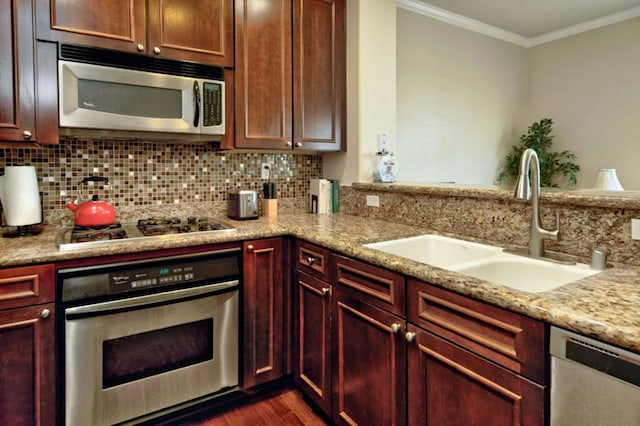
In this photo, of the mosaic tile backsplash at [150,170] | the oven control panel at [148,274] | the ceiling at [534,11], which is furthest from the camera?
the ceiling at [534,11]

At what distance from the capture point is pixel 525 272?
1.47 metres

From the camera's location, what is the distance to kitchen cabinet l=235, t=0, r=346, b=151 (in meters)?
2.22

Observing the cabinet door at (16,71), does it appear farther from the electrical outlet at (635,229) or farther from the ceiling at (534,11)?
the ceiling at (534,11)

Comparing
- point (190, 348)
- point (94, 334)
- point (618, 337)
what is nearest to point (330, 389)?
point (190, 348)

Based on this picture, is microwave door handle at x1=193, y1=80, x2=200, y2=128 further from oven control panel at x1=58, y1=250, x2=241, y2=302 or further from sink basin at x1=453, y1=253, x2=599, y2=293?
sink basin at x1=453, y1=253, x2=599, y2=293

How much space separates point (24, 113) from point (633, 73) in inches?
191

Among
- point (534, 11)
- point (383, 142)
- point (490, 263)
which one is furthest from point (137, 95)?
point (534, 11)

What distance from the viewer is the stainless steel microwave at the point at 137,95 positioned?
178cm

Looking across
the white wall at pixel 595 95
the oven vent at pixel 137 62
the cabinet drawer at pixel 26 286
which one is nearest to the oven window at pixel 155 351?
the cabinet drawer at pixel 26 286

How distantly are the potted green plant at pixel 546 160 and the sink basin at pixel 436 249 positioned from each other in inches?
115

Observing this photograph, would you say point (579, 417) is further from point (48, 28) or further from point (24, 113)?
point (48, 28)

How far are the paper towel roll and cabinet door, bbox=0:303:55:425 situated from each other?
53 centimetres

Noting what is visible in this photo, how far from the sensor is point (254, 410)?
6.53ft

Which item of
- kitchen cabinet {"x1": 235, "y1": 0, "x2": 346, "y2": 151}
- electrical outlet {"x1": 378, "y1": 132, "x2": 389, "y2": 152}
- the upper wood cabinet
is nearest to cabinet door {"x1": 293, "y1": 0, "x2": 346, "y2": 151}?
kitchen cabinet {"x1": 235, "y1": 0, "x2": 346, "y2": 151}
